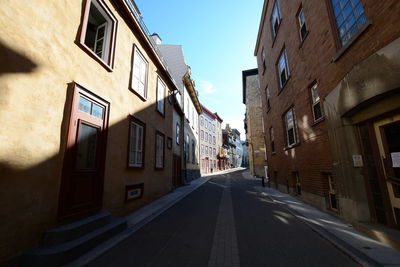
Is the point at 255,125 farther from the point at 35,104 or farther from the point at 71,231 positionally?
the point at 35,104

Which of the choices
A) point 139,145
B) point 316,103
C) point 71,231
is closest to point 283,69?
point 316,103

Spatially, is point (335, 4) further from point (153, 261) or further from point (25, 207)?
point (25, 207)

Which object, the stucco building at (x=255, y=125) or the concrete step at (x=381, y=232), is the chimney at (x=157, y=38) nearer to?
the stucco building at (x=255, y=125)

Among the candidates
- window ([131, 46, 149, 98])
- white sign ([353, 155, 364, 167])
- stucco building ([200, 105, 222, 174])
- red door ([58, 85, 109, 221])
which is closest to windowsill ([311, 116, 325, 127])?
white sign ([353, 155, 364, 167])

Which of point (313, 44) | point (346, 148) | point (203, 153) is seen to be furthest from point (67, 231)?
point (203, 153)

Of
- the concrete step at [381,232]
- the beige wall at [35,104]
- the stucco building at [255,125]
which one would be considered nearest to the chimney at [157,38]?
the stucco building at [255,125]

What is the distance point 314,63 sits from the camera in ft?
22.0

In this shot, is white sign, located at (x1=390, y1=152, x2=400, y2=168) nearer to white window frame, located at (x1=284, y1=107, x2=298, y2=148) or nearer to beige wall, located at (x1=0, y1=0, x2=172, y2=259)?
white window frame, located at (x1=284, y1=107, x2=298, y2=148)

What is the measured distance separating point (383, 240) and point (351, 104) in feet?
10.1

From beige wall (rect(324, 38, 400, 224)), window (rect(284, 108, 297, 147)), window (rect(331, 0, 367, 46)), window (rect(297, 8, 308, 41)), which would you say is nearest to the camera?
beige wall (rect(324, 38, 400, 224))

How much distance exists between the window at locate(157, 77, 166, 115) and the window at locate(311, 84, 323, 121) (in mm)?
7229

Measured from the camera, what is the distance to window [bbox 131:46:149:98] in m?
7.58

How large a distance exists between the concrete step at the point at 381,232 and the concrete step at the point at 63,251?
5.94 m

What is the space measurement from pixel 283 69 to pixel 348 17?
545cm
